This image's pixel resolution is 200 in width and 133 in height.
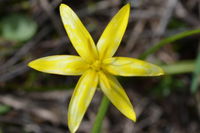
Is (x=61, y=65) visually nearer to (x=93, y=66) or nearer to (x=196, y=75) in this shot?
(x=93, y=66)

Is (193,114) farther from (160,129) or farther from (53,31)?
(53,31)

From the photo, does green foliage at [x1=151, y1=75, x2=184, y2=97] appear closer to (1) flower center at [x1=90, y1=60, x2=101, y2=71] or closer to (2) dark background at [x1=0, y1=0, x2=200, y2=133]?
(2) dark background at [x1=0, y1=0, x2=200, y2=133]

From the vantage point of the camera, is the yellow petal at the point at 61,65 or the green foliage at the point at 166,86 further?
the green foliage at the point at 166,86

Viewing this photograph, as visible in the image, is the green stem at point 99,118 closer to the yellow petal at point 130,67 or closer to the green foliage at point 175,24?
the yellow petal at point 130,67

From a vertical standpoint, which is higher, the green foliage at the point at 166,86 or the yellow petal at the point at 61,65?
the yellow petal at the point at 61,65

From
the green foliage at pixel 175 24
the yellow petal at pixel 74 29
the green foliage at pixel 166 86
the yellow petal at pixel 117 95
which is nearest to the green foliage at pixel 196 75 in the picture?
the green foliage at pixel 166 86

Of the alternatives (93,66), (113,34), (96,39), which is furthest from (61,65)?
(96,39)

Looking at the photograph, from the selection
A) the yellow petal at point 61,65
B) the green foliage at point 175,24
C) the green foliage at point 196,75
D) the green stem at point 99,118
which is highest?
the yellow petal at point 61,65
